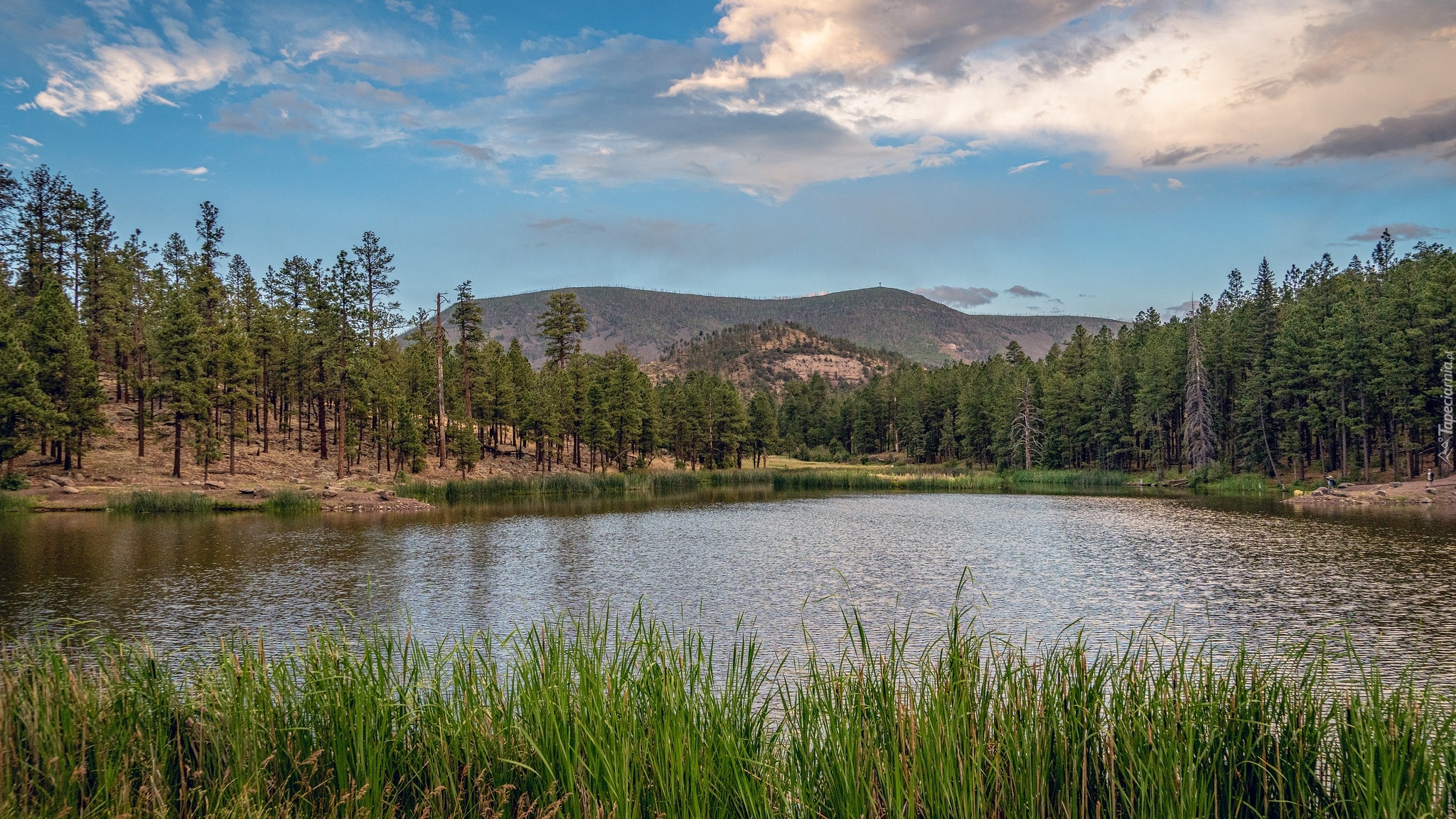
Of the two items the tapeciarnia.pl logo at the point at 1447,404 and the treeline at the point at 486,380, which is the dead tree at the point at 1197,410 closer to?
the treeline at the point at 486,380

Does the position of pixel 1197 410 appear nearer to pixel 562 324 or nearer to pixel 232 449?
pixel 562 324

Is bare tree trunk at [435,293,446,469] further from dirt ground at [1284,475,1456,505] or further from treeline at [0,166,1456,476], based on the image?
dirt ground at [1284,475,1456,505]

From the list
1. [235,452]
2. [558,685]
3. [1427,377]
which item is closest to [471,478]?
[235,452]

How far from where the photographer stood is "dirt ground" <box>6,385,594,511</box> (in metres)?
43.8

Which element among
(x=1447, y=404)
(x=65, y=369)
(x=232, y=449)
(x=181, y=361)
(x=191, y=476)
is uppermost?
(x=181, y=361)

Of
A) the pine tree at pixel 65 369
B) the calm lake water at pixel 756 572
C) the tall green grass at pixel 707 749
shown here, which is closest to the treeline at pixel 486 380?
the pine tree at pixel 65 369

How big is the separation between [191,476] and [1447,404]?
267ft

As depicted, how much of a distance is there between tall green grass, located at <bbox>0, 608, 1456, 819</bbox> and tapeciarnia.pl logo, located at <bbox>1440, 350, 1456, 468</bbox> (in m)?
62.7

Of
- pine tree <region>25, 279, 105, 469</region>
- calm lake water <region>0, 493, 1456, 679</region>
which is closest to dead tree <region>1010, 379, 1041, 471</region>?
calm lake water <region>0, 493, 1456, 679</region>

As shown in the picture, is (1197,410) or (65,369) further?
(1197,410)

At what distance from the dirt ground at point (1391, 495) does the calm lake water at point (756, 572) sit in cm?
949

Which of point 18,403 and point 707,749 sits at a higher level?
point 18,403

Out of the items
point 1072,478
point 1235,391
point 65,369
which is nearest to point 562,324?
point 65,369

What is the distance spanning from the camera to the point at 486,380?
74.1 m
